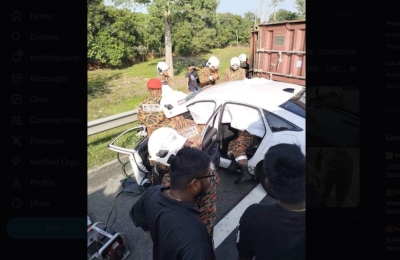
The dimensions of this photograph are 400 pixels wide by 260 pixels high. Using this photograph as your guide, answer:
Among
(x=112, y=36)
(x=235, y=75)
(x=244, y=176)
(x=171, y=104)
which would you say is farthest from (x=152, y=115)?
(x=112, y=36)

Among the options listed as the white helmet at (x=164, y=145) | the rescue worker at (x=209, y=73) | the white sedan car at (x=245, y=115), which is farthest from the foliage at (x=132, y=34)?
the white helmet at (x=164, y=145)

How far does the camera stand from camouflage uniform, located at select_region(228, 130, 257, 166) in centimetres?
386

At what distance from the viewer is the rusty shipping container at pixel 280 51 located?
22.1 feet

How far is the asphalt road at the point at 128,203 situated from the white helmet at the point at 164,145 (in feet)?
3.72

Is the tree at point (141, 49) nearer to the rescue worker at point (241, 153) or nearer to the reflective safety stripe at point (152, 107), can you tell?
the reflective safety stripe at point (152, 107)

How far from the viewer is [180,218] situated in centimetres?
149

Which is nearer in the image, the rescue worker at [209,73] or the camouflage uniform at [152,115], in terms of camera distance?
the camouflage uniform at [152,115]

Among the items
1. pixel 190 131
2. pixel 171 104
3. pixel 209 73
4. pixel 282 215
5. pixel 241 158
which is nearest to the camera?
pixel 282 215

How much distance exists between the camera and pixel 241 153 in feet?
12.8

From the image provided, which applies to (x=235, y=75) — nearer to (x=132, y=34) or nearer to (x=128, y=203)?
(x=128, y=203)
